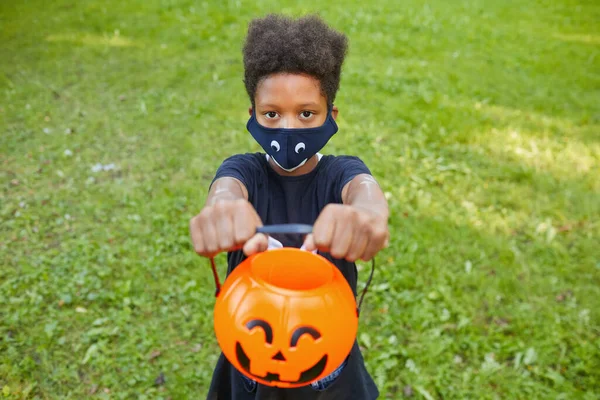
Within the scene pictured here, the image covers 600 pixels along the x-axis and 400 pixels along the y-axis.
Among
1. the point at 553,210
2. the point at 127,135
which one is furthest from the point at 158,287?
the point at 553,210

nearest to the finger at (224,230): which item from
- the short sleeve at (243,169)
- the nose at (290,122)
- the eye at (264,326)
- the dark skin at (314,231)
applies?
the dark skin at (314,231)

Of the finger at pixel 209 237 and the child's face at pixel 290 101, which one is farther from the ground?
the child's face at pixel 290 101

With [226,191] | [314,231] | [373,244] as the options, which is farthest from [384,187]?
[314,231]

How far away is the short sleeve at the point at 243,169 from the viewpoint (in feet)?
6.44

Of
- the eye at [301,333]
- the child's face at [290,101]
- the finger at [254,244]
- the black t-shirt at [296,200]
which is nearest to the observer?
the eye at [301,333]

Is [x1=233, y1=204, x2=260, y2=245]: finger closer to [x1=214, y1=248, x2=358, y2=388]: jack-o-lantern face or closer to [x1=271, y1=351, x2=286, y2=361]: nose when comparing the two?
[x1=214, y1=248, x2=358, y2=388]: jack-o-lantern face

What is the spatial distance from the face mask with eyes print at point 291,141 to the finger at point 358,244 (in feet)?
2.08

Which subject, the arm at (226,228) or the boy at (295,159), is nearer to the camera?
the arm at (226,228)

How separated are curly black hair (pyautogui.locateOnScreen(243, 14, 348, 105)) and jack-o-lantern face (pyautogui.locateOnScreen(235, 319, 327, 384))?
1.05 m

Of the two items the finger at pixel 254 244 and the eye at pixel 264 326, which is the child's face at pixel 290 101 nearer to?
the finger at pixel 254 244

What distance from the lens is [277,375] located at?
1.47m

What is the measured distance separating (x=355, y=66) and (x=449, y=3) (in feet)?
16.2

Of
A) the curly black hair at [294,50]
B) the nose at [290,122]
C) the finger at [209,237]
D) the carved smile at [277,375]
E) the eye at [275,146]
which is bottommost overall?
the carved smile at [277,375]

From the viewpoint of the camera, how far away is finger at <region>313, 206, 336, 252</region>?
1.40 m
